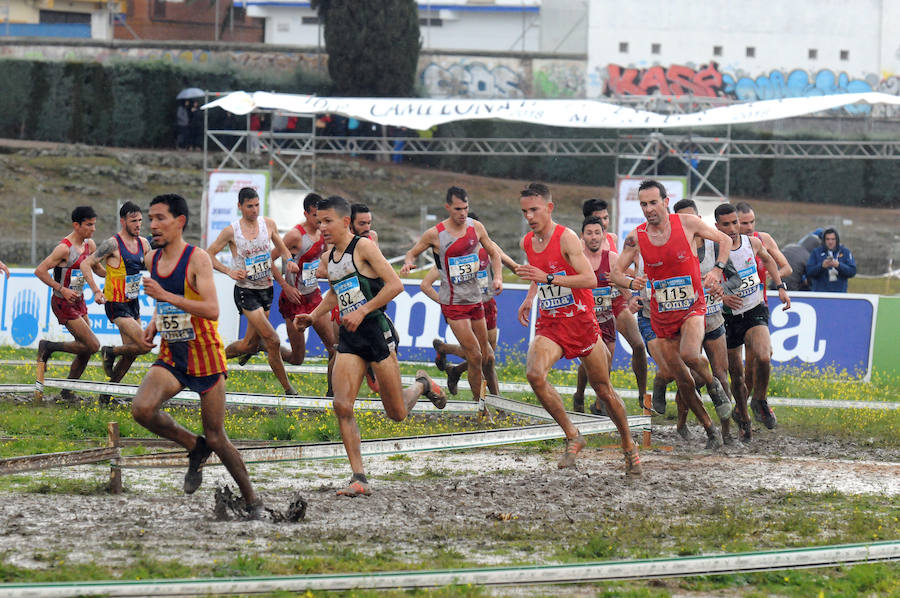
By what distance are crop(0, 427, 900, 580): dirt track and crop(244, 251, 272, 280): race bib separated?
3229 mm

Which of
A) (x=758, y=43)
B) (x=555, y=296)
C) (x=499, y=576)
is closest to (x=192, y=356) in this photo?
(x=499, y=576)

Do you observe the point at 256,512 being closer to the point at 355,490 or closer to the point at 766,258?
the point at 355,490

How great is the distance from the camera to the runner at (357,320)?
838cm

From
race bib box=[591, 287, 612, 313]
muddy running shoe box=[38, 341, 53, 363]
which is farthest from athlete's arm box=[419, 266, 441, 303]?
muddy running shoe box=[38, 341, 53, 363]

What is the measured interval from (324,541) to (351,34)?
40232 mm

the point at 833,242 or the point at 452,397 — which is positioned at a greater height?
the point at 833,242

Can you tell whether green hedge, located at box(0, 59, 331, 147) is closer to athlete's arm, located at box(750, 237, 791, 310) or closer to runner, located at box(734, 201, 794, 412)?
runner, located at box(734, 201, 794, 412)

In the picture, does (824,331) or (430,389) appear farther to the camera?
(824,331)

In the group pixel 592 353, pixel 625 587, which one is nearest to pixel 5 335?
pixel 592 353

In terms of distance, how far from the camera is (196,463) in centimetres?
761

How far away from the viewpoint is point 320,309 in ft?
30.9

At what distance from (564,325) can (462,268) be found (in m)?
2.84

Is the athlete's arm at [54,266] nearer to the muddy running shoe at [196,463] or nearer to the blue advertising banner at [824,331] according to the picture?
the blue advertising banner at [824,331]

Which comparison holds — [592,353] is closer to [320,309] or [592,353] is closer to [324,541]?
→ [320,309]
